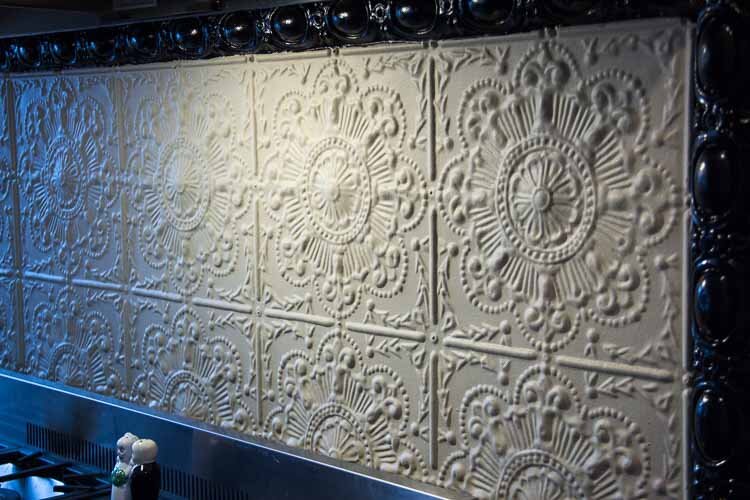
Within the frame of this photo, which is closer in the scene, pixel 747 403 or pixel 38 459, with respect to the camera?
pixel 747 403

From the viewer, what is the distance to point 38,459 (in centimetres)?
182

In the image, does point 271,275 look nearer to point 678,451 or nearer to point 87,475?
point 87,475

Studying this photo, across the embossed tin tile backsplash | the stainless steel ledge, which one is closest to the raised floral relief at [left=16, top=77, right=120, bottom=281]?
the embossed tin tile backsplash

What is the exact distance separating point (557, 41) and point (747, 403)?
1.60 feet

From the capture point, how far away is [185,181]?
62.7 inches

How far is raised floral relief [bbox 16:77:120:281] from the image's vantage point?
1731mm

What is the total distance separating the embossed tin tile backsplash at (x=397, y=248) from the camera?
108 centimetres

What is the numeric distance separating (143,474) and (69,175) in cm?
69

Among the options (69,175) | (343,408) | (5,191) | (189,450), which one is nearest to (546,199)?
(343,408)

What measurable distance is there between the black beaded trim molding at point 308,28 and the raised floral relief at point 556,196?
0.07 m

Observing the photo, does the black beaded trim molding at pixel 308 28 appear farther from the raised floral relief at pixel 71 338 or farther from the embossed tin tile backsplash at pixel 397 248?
the raised floral relief at pixel 71 338

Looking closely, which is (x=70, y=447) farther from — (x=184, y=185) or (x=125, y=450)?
(x=184, y=185)

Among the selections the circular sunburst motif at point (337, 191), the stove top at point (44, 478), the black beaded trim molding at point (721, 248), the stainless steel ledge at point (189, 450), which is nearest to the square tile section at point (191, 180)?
the circular sunburst motif at point (337, 191)

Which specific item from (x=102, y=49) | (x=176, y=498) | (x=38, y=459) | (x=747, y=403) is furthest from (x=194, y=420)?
(x=747, y=403)
